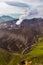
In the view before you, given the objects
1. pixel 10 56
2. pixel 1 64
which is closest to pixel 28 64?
pixel 1 64

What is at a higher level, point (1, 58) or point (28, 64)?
point (28, 64)

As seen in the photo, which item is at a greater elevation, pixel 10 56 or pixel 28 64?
pixel 28 64

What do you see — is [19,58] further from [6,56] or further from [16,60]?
[6,56]

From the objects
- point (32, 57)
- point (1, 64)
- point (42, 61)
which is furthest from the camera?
point (32, 57)

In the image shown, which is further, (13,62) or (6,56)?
(6,56)

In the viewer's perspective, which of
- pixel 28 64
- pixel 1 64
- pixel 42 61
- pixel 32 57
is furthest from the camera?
pixel 32 57

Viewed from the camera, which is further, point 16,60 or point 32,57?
point 32,57

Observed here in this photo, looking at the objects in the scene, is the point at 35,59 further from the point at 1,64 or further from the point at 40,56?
the point at 1,64

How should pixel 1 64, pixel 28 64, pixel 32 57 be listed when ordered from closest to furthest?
pixel 28 64 < pixel 1 64 < pixel 32 57

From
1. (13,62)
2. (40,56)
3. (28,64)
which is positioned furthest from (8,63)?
(28,64)
